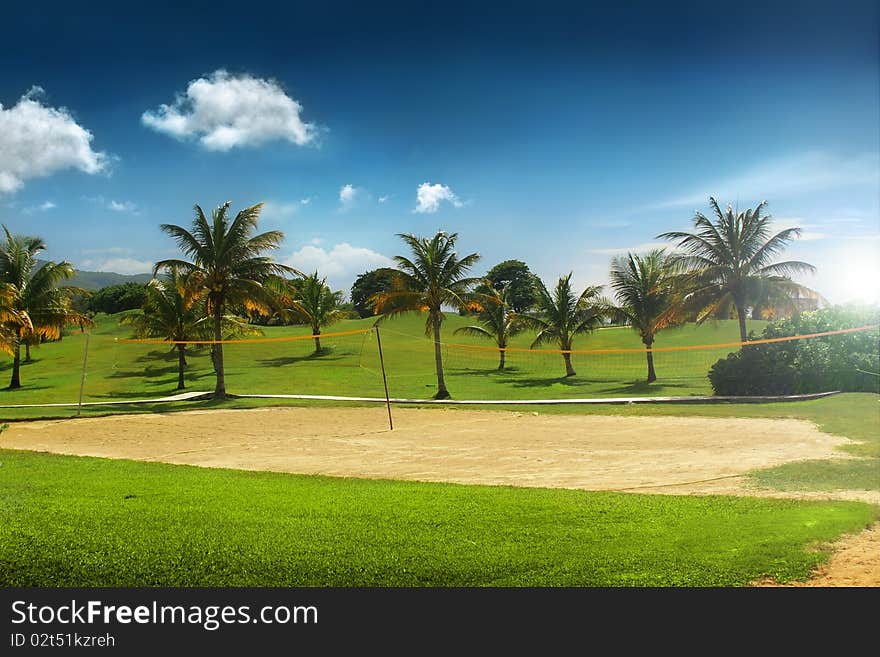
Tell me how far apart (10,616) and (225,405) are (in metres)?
20.8

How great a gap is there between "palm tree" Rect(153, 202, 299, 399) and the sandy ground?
766 centimetres

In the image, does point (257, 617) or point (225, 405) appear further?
point (225, 405)

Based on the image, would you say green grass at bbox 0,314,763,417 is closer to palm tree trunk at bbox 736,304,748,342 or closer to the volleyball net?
the volleyball net

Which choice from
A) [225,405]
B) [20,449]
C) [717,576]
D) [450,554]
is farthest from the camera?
[225,405]

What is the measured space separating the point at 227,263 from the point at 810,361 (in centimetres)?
2253

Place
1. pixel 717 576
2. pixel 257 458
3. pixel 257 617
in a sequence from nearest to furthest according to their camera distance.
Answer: pixel 257 617, pixel 717 576, pixel 257 458

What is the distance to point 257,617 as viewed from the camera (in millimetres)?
4547

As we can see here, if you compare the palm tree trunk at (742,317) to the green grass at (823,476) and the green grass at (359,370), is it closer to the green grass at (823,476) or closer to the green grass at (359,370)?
the green grass at (359,370)

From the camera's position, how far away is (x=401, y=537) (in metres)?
5.75

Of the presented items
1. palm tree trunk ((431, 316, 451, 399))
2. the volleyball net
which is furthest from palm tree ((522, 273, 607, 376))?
palm tree trunk ((431, 316, 451, 399))

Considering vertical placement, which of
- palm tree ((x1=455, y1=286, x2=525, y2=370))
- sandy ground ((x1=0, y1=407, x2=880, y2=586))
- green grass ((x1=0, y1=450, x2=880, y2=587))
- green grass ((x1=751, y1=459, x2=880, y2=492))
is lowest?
sandy ground ((x1=0, y1=407, x2=880, y2=586))

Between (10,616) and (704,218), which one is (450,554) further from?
(704,218)

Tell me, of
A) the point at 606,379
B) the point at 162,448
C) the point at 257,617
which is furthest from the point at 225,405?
the point at 257,617

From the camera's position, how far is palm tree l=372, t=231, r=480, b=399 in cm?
2723
